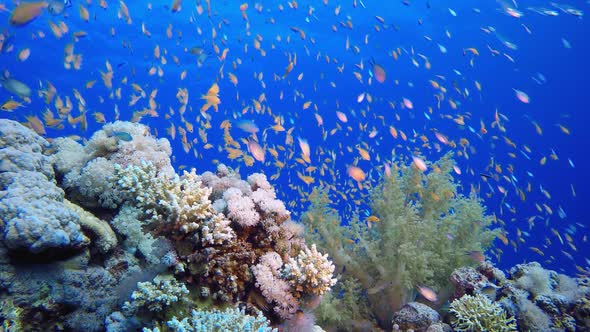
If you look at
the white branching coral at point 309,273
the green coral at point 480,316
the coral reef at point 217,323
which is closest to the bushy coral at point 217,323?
the coral reef at point 217,323

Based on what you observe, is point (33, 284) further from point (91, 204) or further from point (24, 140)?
point (24, 140)

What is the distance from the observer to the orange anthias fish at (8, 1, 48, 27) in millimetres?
5234

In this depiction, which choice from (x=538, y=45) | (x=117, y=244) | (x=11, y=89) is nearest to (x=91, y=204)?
(x=117, y=244)

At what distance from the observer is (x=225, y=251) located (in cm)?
351

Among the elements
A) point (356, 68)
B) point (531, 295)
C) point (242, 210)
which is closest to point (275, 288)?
point (242, 210)

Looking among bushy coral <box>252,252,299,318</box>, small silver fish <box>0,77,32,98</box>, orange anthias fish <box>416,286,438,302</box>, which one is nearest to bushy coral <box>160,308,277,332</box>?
bushy coral <box>252,252,299,318</box>

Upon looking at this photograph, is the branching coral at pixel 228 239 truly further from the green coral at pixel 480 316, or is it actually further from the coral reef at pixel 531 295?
the coral reef at pixel 531 295

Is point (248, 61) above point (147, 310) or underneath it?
underneath

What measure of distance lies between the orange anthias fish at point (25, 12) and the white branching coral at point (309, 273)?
5677mm

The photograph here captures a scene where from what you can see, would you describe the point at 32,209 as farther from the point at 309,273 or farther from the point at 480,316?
the point at 480,316

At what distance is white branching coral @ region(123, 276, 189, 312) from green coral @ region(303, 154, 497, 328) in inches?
185

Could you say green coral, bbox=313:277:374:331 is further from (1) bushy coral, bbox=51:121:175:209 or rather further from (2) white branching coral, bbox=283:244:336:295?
(1) bushy coral, bbox=51:121:175:209

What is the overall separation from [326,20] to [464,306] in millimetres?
31493

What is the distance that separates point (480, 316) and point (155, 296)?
174 inches
